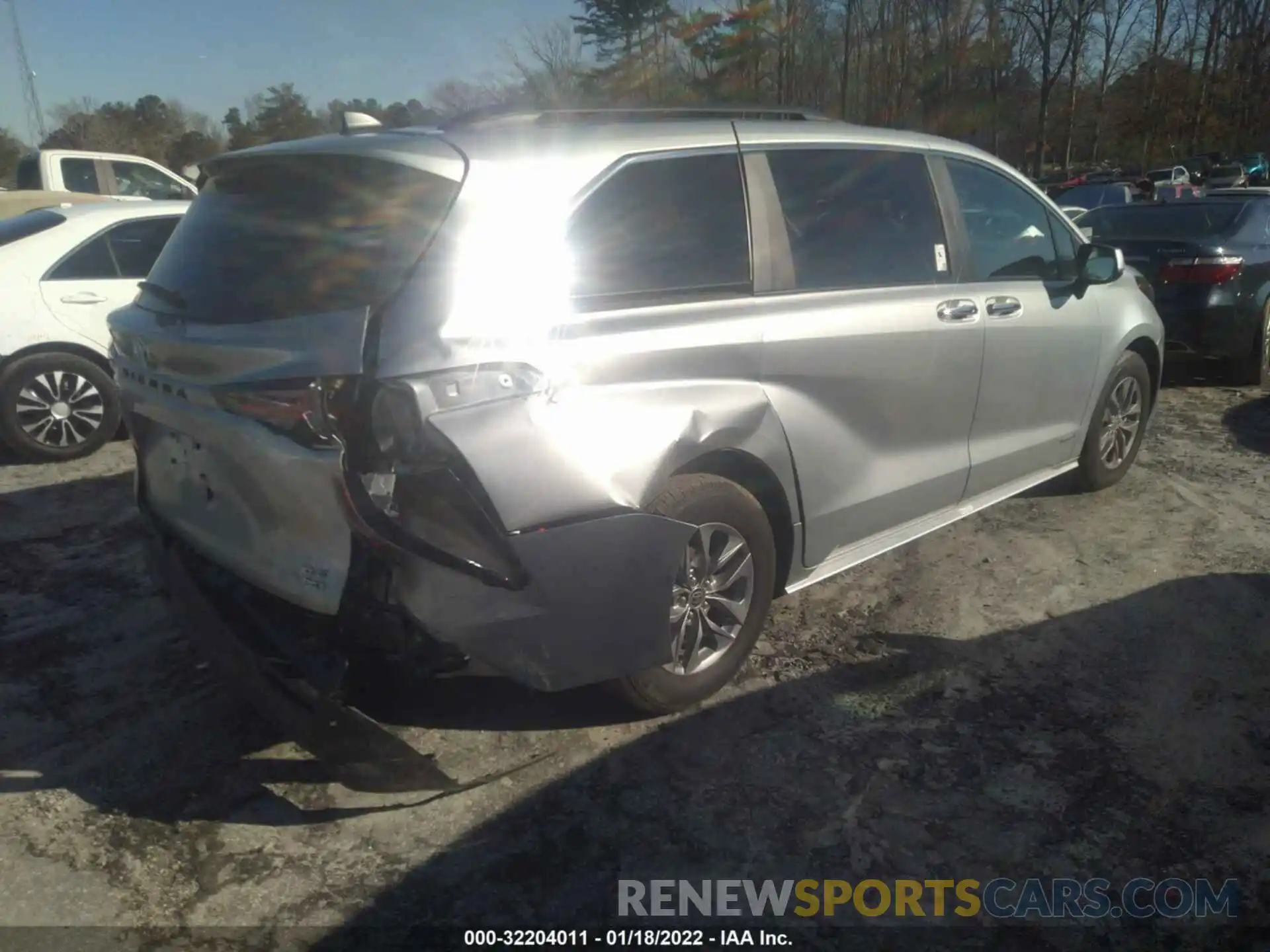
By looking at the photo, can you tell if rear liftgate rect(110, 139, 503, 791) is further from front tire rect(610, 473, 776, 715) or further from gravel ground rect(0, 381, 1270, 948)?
front tire rect(610, 473, 776, 715)

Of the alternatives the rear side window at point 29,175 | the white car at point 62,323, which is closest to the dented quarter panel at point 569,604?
the white car at point 62,323

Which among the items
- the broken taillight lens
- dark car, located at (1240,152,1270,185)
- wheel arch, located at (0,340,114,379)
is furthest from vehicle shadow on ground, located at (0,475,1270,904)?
dark car, located at (1240,152,1270,185)

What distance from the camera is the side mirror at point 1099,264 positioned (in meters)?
4.72

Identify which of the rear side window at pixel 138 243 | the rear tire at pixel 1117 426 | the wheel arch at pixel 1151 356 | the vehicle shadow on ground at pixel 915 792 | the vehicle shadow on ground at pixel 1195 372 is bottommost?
the vehicle shadow on ground at pixel 1195 372

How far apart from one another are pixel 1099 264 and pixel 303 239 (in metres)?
3.68

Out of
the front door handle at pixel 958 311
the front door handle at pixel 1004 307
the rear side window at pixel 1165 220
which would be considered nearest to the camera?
the front door handle at pixel 958 311

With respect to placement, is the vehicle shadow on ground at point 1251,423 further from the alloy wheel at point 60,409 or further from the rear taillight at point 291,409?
the alloy wheel at point 60,409

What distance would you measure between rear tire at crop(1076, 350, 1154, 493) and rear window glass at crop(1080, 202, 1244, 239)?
11.1 feet

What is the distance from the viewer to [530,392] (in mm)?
2646

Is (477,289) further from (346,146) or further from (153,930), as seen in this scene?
(153,930)

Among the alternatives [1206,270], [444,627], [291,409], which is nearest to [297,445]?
[291,409]

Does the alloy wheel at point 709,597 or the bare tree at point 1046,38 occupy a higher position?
the bare tree at point 1046,38

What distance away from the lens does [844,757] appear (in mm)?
3100

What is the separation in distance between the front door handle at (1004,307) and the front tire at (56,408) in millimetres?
5043
